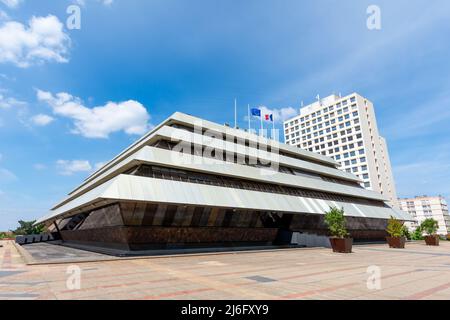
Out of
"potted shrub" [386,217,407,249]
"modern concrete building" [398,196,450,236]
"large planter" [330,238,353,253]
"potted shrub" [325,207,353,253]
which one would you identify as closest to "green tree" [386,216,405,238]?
"potted shrub" [386,217,407,249]

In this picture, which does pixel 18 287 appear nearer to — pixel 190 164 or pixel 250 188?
pixel 190 164

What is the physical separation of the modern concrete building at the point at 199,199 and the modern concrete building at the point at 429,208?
139749mm

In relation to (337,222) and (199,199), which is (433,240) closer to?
(337,222)

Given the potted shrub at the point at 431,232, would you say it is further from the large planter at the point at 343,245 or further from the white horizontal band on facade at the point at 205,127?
the large planter at the point at 343,245

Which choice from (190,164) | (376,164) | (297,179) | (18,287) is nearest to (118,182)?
(190,164)

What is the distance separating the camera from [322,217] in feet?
111

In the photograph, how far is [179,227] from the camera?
73.8 feet

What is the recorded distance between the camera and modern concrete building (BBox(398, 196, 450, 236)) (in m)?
142

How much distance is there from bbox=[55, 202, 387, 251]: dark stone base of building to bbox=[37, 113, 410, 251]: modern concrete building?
0.08 m

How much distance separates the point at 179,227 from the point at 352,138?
3371 inches

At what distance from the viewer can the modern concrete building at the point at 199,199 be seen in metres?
20.5

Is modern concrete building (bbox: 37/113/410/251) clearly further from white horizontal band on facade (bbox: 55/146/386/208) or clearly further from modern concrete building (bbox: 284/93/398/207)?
modern concrete building (bbox: 284/93/398/207)

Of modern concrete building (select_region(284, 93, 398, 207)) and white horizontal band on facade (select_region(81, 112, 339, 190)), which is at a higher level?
modern concrete building (select_region(284, 93, 398, 207))
